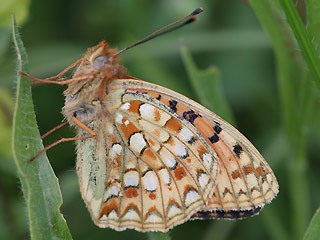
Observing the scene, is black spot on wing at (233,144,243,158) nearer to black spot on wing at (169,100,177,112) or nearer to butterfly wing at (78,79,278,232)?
butterfly wing at (78,79,278,232)

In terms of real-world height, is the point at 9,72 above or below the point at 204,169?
above

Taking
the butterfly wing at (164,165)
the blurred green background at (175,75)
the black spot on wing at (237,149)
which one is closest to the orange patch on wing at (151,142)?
the butterfly wing at (164,165)

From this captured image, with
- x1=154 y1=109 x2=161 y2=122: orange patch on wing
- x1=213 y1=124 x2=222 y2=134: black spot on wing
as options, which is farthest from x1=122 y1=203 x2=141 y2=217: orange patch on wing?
x1=213 y1=124 x2=222 y2=134: black spot on wing

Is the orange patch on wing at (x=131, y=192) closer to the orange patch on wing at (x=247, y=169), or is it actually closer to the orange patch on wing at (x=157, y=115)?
the orange patch on wing at (x=157, y=115)

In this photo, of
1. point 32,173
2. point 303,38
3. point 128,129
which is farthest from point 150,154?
point 303,38

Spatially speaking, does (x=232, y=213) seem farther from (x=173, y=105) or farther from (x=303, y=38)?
(x=303, y=38)

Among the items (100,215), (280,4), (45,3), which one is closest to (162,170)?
(100,215)

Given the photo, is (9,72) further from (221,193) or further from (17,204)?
(221,193)
